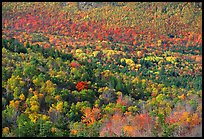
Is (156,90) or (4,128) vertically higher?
(4,128)

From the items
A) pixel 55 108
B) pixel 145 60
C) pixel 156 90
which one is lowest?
pixel 145 60

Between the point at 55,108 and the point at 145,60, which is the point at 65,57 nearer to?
the point at 55,108

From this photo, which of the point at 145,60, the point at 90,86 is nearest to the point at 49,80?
the point at 90,86

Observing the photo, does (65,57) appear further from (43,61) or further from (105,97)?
(105,97)

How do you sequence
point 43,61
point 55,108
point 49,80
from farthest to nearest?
point 43,61, point 49,80, point 55,108

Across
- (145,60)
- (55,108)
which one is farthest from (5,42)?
(145,60)

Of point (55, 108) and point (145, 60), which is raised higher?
point (55, 108)

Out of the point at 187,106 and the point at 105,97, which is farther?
the point at 105,97

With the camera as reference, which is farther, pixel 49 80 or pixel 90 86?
pixel 90 86

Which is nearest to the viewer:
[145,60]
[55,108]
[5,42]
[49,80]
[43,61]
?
[55,108]
